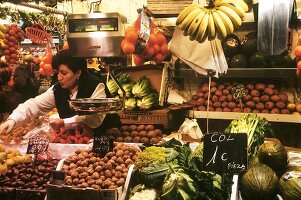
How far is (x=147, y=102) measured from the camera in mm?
4957

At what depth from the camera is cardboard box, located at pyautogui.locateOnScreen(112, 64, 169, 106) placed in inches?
201

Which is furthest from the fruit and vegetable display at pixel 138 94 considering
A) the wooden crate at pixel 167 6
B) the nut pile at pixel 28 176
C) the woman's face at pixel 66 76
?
the nut pile at pixel 28 176

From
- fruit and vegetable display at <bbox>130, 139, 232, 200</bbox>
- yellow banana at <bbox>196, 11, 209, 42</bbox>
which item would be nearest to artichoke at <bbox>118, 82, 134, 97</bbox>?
yellow banana at <bbox>196, 11, 209, 42</bbox>

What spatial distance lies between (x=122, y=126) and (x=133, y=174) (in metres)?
2.10

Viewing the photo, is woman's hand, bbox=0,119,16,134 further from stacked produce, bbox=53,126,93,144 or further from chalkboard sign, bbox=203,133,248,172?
chalkboard sign, bbox=203,133,248,172

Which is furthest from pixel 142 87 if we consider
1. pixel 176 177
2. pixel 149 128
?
pixel 176 177

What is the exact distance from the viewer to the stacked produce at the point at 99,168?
251 cm

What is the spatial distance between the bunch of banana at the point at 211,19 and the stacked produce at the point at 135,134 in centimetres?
129

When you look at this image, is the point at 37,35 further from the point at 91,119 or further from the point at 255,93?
the point at 255,93

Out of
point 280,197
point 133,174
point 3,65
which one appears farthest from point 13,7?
point 280,197

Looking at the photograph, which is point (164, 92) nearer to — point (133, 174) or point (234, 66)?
point (234, 66)

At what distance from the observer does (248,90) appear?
18.8 ft

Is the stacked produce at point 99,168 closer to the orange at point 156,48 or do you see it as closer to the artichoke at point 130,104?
the orange at point 156,48

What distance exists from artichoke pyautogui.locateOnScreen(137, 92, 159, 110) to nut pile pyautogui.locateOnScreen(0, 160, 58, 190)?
2.02 metres
